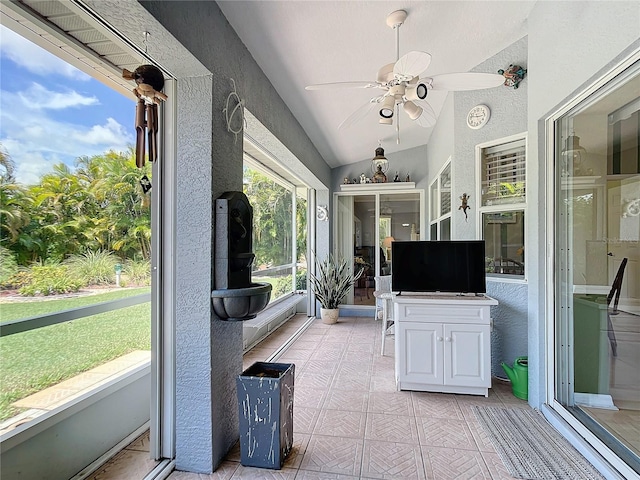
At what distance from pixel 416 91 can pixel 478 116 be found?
1.52 m

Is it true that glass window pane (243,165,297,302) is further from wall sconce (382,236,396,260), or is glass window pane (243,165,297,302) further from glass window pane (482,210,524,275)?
glass window pane (482,210,524,275)

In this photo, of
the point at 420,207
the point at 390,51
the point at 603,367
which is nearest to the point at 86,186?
the point at 390,51

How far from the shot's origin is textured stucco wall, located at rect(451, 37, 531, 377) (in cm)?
298

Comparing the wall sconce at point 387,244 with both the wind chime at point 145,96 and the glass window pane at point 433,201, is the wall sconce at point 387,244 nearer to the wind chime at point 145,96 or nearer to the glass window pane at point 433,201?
the glass window pane at point 433,201

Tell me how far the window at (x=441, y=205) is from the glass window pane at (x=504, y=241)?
715 millimetres

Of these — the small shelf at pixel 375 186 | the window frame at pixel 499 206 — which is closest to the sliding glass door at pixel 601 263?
the window frame at pixel 499 206

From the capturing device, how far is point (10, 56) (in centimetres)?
141

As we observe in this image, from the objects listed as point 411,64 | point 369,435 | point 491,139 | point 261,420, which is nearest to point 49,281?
point 261,420

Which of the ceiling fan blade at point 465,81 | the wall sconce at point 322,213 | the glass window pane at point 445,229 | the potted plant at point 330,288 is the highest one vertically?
the ceiling fan blade at point 465,81

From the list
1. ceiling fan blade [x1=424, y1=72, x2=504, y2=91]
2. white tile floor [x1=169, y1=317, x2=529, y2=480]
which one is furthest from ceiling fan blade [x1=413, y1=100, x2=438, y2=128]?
white tile floor [x1=169, y1=317, x2=529, y2=480]

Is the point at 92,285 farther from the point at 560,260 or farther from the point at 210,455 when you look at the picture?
the point at 560,260

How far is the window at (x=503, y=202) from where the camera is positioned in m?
3.04

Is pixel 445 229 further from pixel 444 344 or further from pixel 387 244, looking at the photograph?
pixel 444 344

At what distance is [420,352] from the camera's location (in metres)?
2.88
